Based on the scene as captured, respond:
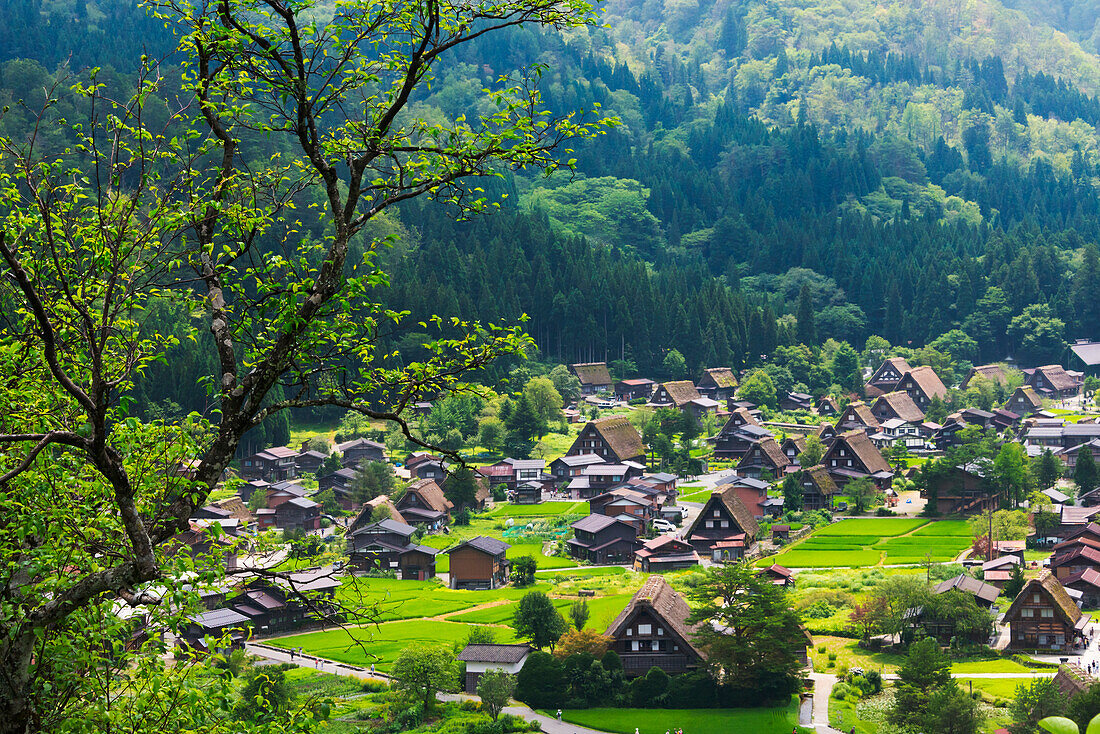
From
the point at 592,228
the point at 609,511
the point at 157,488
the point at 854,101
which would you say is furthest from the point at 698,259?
the point at 157,488

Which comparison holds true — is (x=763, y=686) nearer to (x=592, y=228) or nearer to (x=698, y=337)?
(x=698, y=337)

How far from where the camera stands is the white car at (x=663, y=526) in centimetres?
4620

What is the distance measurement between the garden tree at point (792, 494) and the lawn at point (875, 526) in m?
2.06

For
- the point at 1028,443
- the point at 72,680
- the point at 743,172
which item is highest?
the point at 743,172

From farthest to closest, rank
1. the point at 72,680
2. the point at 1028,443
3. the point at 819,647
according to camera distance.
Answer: the point at 1028,443
the point at 819,647
the point at 72,680

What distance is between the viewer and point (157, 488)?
741cm

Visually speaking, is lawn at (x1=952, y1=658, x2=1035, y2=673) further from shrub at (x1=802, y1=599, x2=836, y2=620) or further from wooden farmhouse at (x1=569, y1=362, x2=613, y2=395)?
wooden farmhouse at (x1=569, y1=362, x2=613, y2=395)

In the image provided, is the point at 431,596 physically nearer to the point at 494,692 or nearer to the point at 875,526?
the point at 494,692

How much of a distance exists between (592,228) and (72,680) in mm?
104971

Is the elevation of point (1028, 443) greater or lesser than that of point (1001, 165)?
lesser

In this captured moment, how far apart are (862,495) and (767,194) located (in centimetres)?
7848

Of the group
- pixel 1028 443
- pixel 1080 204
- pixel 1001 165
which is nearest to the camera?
pixel 1028 443

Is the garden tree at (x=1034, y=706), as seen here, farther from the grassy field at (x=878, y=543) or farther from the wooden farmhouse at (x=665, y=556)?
the wooden farmhouse at (x=665, y=556)

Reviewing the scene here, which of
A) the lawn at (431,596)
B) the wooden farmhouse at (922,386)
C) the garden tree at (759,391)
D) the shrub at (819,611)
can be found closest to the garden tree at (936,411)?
the wooden farmhouse at (922,386)
